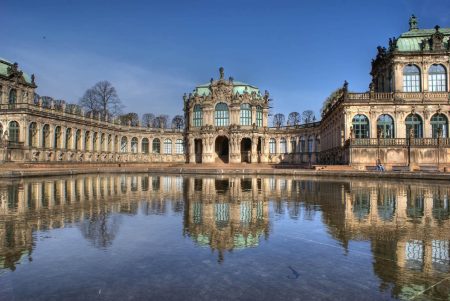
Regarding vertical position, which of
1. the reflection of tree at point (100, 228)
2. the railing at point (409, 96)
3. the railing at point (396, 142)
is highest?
the railing at point (409, 96)

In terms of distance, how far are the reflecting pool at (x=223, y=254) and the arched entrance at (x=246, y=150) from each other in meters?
67.7

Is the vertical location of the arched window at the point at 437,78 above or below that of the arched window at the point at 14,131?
above

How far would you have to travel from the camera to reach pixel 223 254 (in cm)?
759

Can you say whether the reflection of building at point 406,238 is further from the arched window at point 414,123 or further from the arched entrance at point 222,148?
the arched entrance at point 222,148

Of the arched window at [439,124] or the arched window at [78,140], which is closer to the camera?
the arched window at [439,124]

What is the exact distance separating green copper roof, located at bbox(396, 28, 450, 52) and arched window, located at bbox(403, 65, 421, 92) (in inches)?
119

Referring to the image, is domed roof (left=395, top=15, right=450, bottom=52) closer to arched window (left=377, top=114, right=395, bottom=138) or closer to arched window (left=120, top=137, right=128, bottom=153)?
arched window (left=377, top=114, right=395, bottom=138)

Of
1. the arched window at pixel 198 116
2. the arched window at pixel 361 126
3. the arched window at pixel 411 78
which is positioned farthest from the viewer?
the arched window at pixel 198 116

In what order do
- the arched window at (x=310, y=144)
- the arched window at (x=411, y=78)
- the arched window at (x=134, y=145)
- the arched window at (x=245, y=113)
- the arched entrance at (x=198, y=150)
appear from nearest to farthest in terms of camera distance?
the arched window at (x=411, y=78)
the arched window at (x=310, y=144)
the arched window at (x=245, y=113)
the arched entrance at (x=198, y=150)
the arched window at (x=134, y=145)

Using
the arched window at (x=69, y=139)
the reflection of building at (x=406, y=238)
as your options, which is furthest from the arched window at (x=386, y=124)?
the arched window at (x=69, y=139)

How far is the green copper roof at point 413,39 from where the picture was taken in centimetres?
5112

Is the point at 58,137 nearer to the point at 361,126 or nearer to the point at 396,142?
the point at 361,126

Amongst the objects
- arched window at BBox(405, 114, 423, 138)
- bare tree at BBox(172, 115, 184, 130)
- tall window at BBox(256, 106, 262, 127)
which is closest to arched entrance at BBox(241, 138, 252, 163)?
tall window at BBox(256, 106, 262, 127)

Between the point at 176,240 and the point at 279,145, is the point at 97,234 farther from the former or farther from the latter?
the point at 279,145
